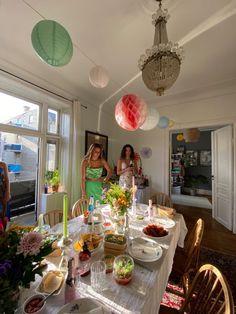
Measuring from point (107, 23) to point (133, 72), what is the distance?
977mm

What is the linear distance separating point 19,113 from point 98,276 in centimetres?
259

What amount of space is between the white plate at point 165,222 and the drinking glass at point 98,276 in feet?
3.01

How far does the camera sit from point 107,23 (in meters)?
1.61

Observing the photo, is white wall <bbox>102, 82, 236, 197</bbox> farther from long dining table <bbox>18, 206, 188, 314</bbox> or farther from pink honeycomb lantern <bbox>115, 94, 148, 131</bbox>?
long dining table <bbox>18, 206, 188, 314</bbox>

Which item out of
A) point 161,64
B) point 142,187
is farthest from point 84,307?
point 142,187

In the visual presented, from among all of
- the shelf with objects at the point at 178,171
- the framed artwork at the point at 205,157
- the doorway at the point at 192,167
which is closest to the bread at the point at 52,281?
the doorway at the point at 192,167

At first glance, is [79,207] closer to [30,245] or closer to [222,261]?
[30,245]

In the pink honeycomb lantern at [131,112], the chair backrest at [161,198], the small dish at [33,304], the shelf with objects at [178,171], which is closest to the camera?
the small dish at [33,304]

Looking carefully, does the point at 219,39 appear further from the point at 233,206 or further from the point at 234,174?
the point at 233,206

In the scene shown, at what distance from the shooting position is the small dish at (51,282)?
79 cm

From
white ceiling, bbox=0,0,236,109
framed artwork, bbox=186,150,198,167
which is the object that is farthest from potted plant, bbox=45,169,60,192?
framed artwork, bbox=186,150,198,167

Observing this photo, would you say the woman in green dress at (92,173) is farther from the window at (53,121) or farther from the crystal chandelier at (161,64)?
the crystal chandelier at (161,64)

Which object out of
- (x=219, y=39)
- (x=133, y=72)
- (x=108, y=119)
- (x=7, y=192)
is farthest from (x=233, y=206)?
(x=7, y=192)

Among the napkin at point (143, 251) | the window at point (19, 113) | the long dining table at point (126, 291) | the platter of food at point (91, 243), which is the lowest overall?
the long dining table at point (126, 291)
